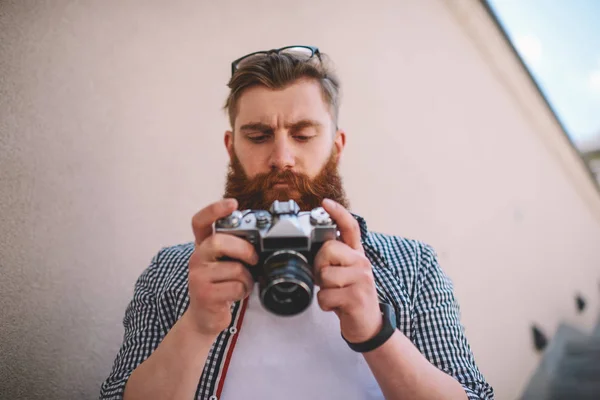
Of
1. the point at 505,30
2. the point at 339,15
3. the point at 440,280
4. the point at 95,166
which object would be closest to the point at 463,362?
the point at 440,280

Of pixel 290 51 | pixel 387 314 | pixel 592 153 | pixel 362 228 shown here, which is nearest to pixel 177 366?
pixel 387 314

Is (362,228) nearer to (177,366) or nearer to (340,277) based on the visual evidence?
(340,277)

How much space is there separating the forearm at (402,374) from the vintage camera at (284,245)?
0.15m

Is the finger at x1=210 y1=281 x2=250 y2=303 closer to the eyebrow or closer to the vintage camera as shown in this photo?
the vintage camera

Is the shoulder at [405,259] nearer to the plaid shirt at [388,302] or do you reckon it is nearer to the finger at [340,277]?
the plaid shirt at [388,302]

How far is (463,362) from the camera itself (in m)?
0.55

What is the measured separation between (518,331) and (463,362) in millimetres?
1432

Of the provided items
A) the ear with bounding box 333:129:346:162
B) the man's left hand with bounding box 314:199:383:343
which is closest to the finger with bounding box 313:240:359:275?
the man's left hand with bounding box 314:199:383:343

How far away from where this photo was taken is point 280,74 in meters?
0.70

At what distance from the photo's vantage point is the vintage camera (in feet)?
1.26

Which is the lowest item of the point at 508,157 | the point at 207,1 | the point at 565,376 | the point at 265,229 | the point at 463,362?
the point at 565,376

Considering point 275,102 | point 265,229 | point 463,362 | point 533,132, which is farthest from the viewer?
point 533,132

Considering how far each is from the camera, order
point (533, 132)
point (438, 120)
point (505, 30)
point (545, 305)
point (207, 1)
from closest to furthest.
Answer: point (207, 1) < point (438, 120) < point (505, 30) < point (545, 305) < point (533, 132)

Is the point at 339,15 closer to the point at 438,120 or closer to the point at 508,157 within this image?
the point at 438,120
